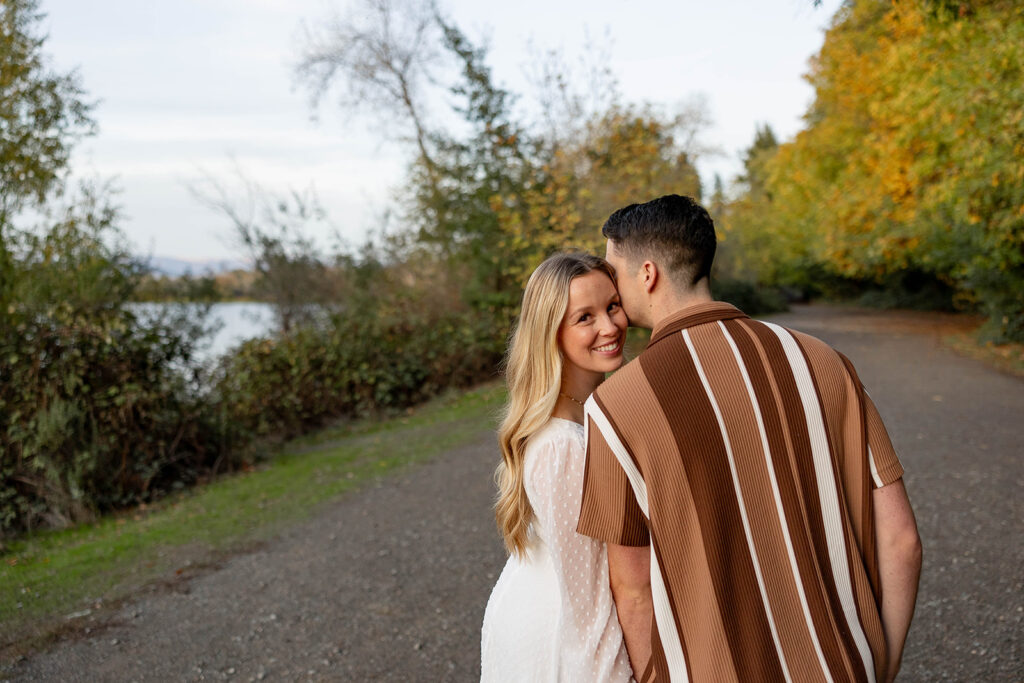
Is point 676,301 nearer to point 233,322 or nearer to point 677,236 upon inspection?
point 677,236

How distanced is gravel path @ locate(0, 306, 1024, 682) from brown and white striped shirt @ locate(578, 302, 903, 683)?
10.2 ft

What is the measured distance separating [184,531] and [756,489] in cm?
713

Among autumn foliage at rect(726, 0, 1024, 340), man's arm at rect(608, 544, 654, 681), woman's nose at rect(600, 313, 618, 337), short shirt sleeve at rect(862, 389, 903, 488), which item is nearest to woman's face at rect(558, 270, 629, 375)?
woman's nose at rect(600, 313, 618, 337)

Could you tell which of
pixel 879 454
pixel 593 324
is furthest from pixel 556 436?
pixel 879 454

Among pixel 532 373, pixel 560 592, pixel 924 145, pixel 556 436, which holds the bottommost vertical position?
pixel 560 592

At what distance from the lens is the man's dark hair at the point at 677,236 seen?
181 cm

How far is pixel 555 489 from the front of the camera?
2.01 meters

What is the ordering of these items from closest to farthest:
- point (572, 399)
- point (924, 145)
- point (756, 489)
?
point (756, 489) < point (572, 399) < point (924, 145)

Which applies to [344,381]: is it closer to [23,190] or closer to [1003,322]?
[23,190]

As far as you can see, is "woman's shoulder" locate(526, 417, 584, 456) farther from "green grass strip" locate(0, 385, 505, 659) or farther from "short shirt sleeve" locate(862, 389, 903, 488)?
"green grass strip" locate(0, 385, 505, 659)

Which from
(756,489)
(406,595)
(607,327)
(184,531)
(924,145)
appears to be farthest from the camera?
(924,145)

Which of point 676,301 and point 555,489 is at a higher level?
point 676,301

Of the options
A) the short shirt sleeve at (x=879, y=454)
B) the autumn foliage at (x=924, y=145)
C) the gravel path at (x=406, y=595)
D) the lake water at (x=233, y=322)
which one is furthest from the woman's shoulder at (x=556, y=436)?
the lake water at (x=233, y=322)

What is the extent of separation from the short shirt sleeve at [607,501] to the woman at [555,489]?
236mm
